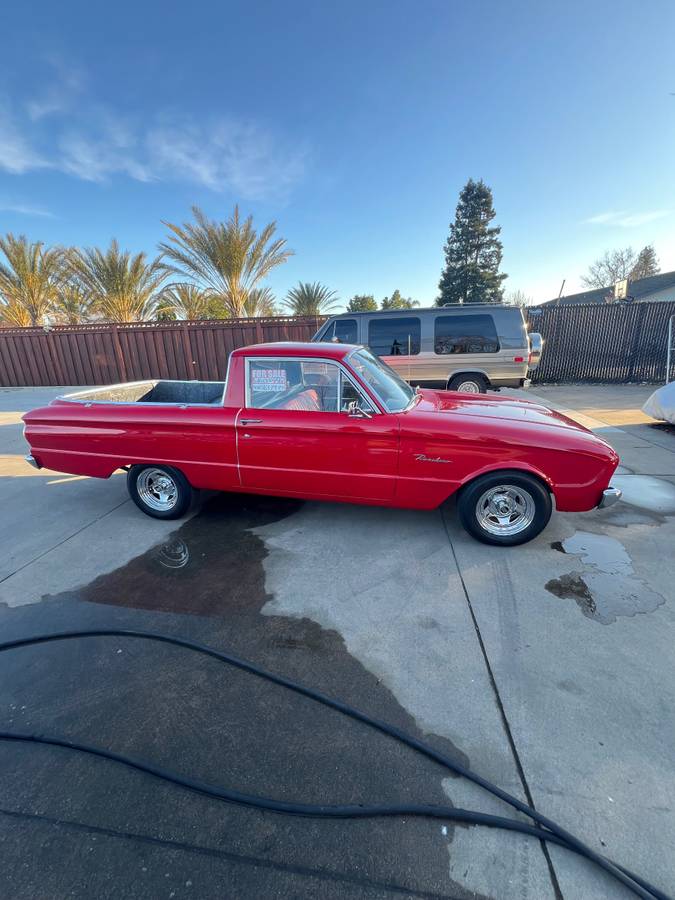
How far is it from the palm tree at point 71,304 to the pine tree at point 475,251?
28.8 metres

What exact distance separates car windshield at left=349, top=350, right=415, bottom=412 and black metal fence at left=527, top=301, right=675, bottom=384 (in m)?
9.30

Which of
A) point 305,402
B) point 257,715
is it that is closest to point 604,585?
point 257,715

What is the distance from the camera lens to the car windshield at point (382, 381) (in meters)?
3.33

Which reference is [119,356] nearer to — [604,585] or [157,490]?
[157,490]

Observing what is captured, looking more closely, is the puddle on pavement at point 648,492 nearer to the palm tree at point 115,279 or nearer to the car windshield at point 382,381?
the car windshield at point 382,381

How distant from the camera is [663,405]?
6.49 metres

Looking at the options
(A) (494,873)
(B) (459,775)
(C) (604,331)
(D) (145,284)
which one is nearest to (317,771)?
(B) (459,775)

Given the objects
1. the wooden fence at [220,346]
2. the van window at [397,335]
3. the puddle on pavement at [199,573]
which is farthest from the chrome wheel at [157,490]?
the wooden fence at [220,346]

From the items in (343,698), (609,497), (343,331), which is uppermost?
(343,331)

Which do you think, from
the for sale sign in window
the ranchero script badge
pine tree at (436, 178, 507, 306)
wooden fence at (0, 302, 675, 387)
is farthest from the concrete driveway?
pine tree at (436, 178, 507, 306)

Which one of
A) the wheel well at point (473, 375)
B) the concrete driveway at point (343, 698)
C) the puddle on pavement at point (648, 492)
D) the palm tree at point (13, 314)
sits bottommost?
the concrete driveway at point (343, 698)

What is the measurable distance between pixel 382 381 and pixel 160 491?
2576 millimetres

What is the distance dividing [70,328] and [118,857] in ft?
53.2

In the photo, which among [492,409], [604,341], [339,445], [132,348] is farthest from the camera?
[132,348]
